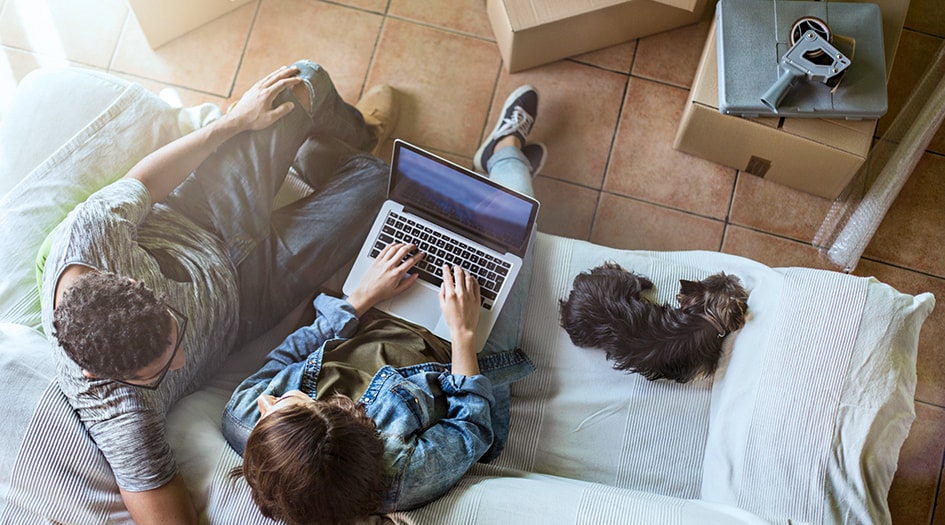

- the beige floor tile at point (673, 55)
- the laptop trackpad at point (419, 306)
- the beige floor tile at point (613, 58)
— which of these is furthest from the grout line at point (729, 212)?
the laptop trackpad at point (419, 306)

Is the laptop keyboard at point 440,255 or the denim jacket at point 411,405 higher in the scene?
the laptop keyboard at point 440,255

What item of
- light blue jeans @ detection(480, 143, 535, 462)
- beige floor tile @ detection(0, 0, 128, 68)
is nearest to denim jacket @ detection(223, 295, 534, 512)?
light blue jeans @ detection(480, 143, 535, 462)

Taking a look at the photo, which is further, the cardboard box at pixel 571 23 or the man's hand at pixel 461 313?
the cardboard box at pixel 571 23

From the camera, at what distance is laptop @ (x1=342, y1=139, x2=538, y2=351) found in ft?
4.44

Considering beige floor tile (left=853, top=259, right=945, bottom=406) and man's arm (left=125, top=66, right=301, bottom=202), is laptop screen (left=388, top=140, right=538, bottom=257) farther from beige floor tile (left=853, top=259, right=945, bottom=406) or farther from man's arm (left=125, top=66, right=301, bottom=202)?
beige floor tile (left=853, top=259, right=945, bottom=406)

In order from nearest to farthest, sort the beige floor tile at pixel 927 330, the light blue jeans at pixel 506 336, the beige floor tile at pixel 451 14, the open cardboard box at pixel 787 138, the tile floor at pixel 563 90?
the light blue jeans at pixel 506 336
the open cardboard box at pixel 787 138
the beige floor tile at pixel 927 330
the tile floor at pixel 563 90
the beige floor tile at pixel 451 14

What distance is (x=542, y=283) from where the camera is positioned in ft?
4.62

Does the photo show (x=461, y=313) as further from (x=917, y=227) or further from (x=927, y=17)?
(x=927, y=17)

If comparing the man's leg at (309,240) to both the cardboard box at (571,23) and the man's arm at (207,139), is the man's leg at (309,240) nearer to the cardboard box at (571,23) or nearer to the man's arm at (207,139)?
the man's arm at (207,139)

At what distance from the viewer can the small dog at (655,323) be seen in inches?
50.9

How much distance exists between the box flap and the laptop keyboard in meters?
0.54

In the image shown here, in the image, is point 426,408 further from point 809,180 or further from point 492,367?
point 809,180

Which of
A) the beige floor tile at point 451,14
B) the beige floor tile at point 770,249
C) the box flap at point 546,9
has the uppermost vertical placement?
the box flap at point 546,9

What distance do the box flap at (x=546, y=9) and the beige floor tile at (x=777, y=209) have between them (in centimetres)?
48
